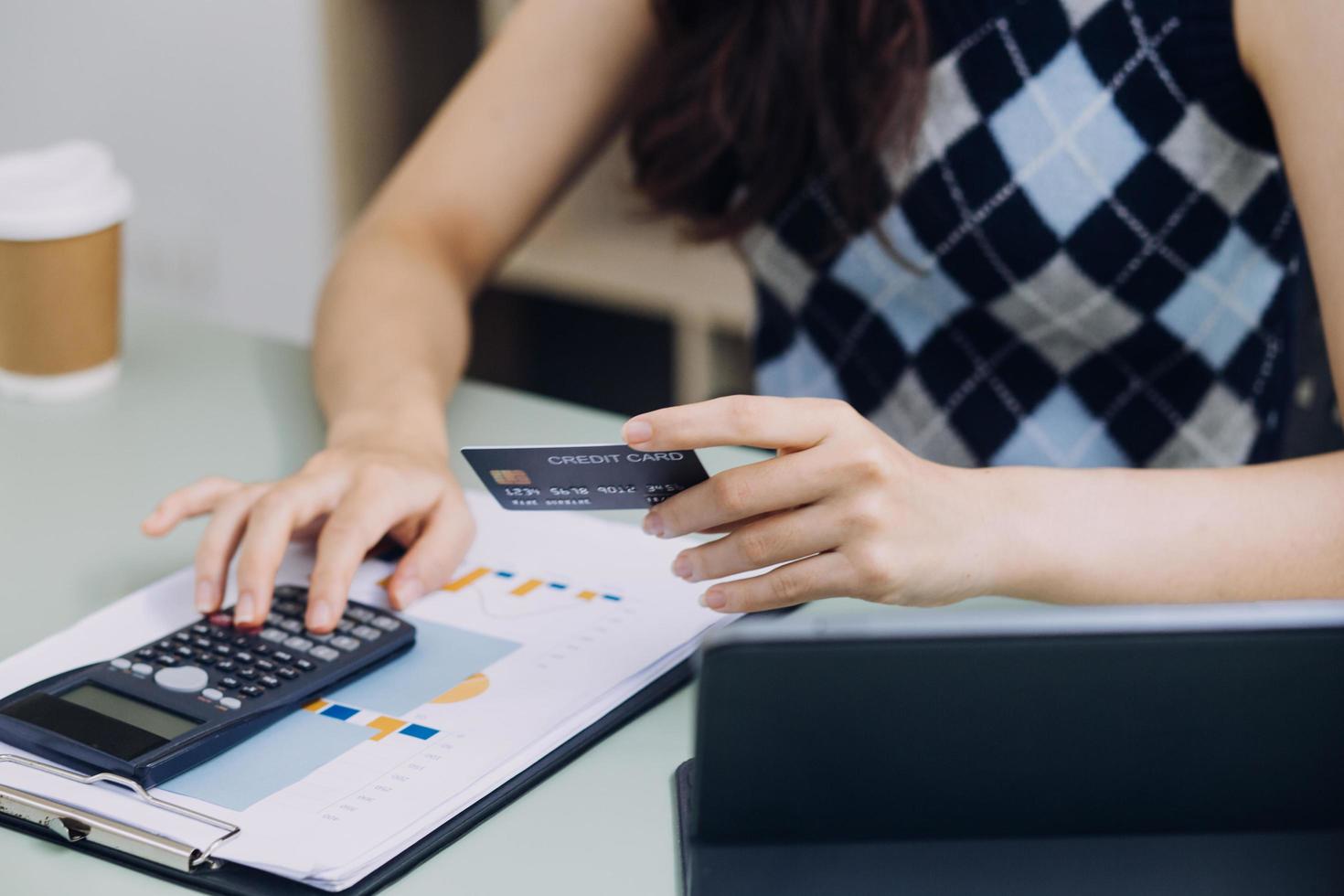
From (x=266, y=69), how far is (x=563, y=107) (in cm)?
108

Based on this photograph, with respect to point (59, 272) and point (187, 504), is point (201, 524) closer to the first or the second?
point (187, 504)

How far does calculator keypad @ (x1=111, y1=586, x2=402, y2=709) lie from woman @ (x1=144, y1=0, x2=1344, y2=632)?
0.04ft

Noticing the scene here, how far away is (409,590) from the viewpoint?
24.7 inches

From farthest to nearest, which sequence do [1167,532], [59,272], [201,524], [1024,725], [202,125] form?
[202,125]
[59,272]
[201,524]
[1167,532]
[1024,725]

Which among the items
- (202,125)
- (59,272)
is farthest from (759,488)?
(202,125)

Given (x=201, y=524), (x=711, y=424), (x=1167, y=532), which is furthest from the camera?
(x=201, y=524)

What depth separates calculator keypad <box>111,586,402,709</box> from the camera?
536mm

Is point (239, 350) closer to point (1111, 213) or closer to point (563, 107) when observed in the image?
point (563, 107)

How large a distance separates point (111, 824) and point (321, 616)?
0.14 m

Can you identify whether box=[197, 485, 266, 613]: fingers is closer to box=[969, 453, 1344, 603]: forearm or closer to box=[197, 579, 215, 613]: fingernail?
box=[197, 579, 215, 613]: fingernail

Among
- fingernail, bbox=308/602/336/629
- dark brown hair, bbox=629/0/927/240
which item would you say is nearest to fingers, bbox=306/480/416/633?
fingernail, bbox=308/602/336/629

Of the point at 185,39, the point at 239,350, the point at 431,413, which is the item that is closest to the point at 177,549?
the point at 431,413

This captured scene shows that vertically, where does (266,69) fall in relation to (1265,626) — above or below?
above

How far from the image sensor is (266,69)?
1.96m
